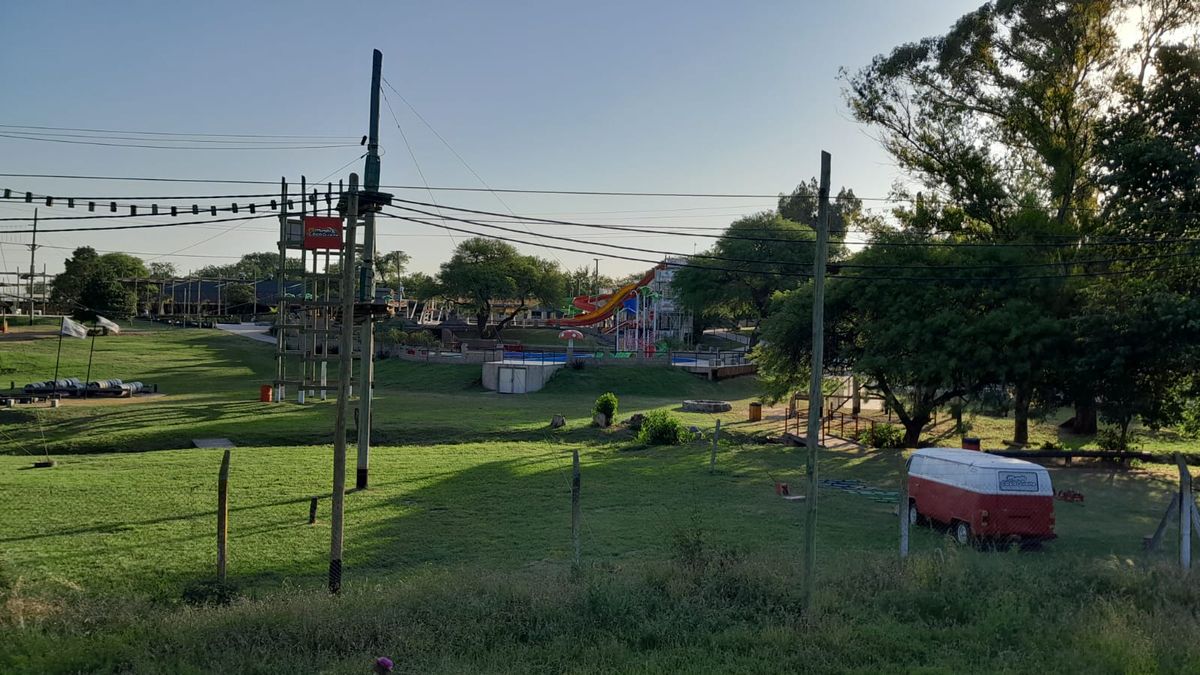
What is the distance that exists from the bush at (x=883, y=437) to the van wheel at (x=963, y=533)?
632 inches

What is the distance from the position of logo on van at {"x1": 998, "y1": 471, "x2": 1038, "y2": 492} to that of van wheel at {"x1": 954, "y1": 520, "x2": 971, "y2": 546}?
40.2 inches

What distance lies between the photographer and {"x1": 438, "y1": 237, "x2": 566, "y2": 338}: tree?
88.1 m

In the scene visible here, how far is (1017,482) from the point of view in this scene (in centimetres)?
1452

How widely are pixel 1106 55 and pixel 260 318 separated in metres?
92.9

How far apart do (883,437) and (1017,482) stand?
1712cm

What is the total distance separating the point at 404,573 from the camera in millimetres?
12453

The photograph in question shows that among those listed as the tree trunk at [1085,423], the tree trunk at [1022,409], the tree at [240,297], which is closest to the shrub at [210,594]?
the tree trunk at [1022,409]

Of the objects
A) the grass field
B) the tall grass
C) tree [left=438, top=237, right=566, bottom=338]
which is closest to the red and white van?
the grass field

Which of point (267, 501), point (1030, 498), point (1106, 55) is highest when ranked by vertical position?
point (1106, 55)

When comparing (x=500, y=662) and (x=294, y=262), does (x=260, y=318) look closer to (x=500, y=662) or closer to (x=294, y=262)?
(x=294, y=262)

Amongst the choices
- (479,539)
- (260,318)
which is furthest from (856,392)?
(260,318)

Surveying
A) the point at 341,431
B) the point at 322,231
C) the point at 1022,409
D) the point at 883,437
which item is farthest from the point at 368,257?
the point at 1022,409

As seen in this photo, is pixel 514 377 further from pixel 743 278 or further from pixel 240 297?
pixel 240 297

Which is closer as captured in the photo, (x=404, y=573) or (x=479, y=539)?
(x=404, y=573)
